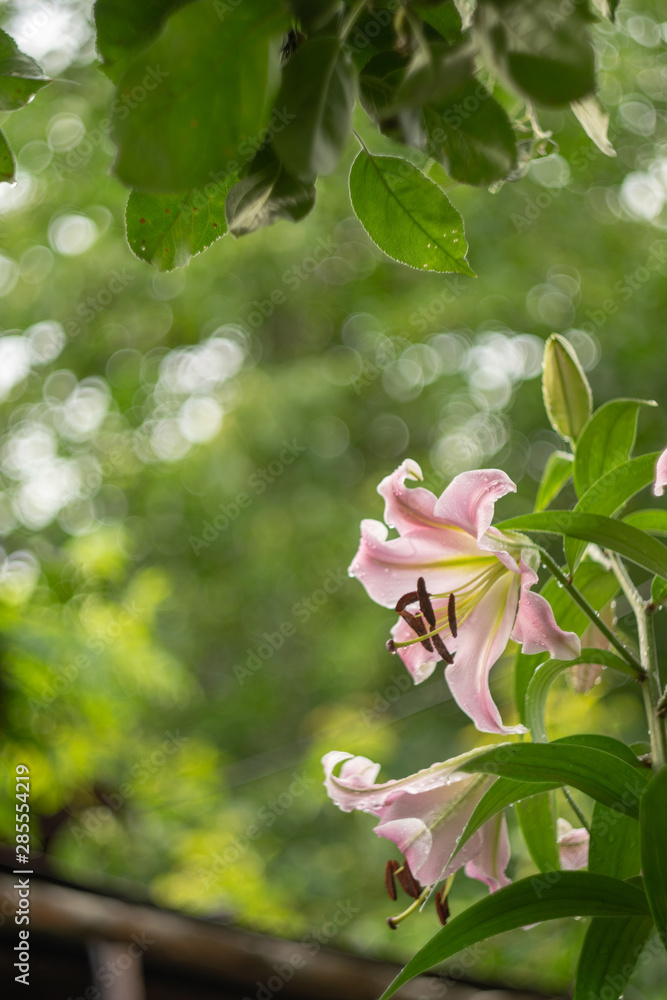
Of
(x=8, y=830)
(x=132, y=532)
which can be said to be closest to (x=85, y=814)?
(x=8, y=830)

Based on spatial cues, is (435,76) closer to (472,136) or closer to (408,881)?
(472,136)

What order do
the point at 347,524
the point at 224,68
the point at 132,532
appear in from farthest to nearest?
1. the point at 132,532
2. the point at 347,524
3. the point at 224,68

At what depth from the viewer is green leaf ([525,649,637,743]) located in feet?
1.15

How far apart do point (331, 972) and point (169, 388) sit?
2.75 meters

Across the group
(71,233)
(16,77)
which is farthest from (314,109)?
(71,233)

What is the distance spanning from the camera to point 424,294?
3.43m

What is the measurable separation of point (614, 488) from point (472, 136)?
17 cm

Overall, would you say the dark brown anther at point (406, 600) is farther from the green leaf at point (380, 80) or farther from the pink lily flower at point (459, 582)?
the green leaf at point (380, 80)

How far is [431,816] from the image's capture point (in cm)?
34

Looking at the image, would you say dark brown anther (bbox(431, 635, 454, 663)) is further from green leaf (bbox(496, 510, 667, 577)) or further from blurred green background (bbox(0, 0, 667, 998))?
blurred green background (bbox(0, 0, 667, 998))

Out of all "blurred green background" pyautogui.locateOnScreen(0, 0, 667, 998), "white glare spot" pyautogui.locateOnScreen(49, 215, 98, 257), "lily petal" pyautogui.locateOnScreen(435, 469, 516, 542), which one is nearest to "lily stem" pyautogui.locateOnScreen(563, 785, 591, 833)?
"lily petal" pyautogui.locateOnScreen(435, 469, 516, 542)

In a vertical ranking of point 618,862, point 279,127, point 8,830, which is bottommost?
point 8,830

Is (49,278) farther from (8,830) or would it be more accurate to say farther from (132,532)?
(8,830)

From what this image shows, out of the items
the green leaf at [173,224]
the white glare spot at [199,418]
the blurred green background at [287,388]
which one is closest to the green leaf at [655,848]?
the green leaf at [173,224]
